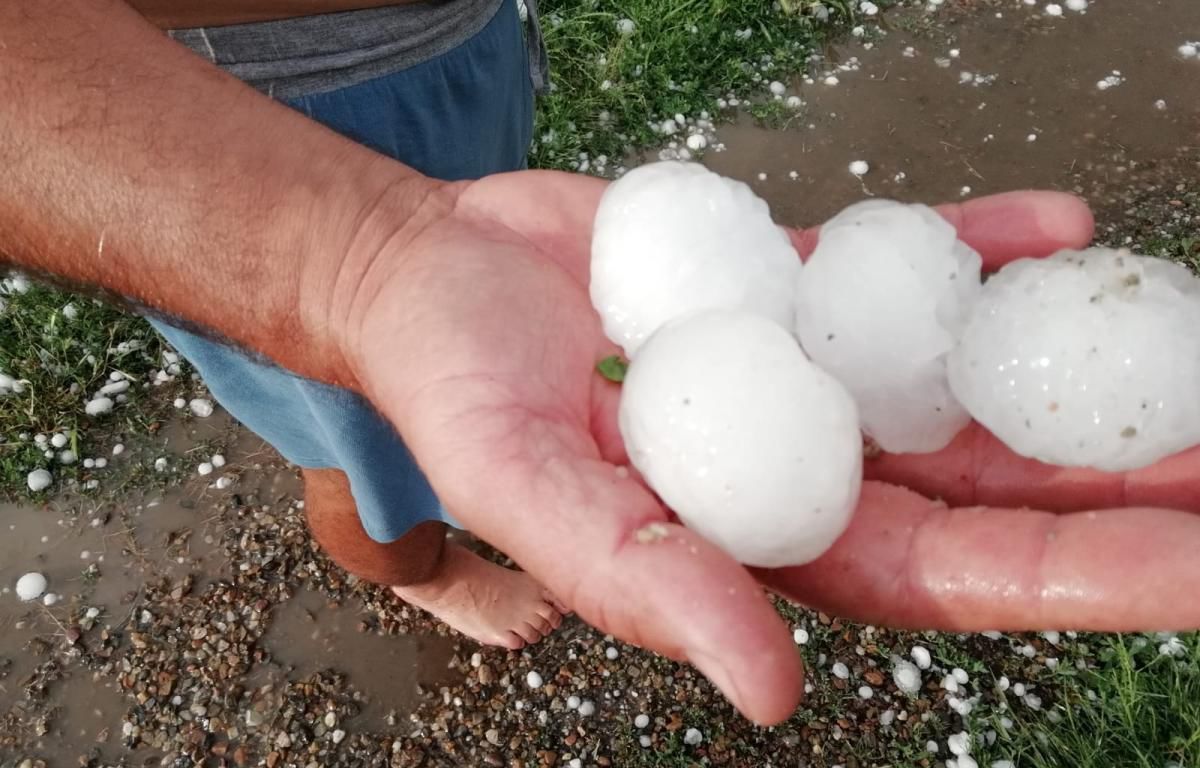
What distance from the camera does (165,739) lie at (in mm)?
2297

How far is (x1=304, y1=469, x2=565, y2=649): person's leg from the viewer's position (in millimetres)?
2184

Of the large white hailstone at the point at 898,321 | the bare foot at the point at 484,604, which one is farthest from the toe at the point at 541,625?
the large white hailstone at the point at 898,321

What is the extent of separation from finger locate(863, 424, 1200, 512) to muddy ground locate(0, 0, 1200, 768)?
92cm

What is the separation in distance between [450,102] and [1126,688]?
1852 millimetres

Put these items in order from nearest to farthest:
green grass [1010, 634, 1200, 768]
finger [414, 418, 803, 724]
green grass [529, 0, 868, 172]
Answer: finger [414, 418, 803, 724] → green grass [1010, 634, 1200, 768] → green grass [529, 0, 868, 172]

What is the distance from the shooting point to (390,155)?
1.77 m

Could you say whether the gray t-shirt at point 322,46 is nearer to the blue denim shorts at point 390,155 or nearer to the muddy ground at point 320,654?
the blue denim shorts at point 390,155

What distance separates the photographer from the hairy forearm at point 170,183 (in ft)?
4.50

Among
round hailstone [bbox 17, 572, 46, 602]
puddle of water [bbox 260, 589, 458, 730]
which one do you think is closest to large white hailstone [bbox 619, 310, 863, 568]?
puddle of water [bbox 260, 589, 458, 730]

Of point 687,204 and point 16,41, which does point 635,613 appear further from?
point 16,41

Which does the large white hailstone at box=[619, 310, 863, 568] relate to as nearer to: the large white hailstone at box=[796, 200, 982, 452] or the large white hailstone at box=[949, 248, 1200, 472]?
the large white hailstone at box=[796, 200, 982, 452]

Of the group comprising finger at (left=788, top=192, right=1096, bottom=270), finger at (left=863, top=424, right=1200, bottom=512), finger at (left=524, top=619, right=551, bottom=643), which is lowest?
finger at (left=524, top=619, right=551, bottom=643)

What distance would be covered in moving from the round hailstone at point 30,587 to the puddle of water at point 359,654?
25.7 inches

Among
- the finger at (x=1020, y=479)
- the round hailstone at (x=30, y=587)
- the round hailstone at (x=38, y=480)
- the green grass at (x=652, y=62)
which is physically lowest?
the round hailstone at (x=30, y=587)
